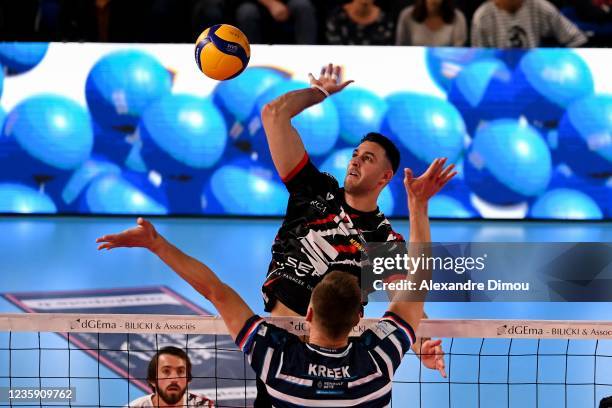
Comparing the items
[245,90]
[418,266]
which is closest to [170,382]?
[418,266]

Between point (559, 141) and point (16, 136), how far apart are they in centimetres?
761

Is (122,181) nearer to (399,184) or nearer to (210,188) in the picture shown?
(210,188)

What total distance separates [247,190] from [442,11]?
12.3 feet

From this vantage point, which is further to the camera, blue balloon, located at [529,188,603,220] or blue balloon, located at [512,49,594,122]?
blue balloon, located at [529,188,603,220]

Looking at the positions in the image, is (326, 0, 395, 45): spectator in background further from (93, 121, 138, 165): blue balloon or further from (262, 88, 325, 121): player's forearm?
(262, 88, 325, 121): player's forearm

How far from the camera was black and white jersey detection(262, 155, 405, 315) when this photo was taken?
575 cm

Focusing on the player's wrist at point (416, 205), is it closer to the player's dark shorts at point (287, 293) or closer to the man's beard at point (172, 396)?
the player's dark shorts at point (287, 293)

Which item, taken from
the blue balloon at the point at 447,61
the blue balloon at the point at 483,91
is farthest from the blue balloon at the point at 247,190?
the blue balloon at the point at 483,91

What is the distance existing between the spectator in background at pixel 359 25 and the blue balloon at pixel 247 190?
219 cm

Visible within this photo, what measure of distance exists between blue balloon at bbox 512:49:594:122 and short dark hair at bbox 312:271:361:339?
1067 centimetres

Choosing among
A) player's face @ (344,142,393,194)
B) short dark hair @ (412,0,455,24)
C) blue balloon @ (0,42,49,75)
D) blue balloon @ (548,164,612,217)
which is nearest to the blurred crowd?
short dark hair @ (412,0,455,24)

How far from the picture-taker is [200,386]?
777cm

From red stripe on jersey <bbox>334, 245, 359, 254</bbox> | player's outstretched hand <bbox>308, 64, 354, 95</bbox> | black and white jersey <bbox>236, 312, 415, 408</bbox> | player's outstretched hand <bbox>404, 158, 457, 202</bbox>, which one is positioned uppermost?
player's outstretched hand <bbox>308, 64, 354, 95</bbox>

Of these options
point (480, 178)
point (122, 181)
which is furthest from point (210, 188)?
point (480, 178)
